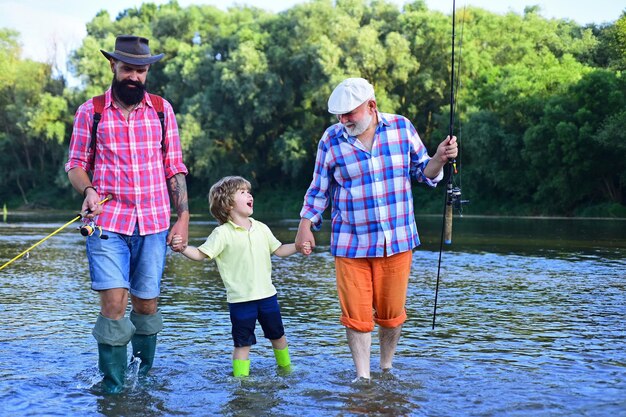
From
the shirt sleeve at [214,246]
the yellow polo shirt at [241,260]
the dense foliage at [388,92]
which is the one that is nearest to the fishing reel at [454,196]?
the yellow polo shirt at [241,260]

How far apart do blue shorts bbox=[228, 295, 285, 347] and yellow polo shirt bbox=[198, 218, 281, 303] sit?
0.19ft

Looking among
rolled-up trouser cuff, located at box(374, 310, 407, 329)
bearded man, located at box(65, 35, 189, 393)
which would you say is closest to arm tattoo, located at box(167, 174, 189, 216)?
bearded man, located at box(65, 35, 189, 393)

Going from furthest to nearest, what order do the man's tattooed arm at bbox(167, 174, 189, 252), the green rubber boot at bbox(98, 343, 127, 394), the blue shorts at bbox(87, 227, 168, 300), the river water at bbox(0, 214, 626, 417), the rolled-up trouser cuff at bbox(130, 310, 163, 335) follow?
the rolled-up trouser cuff at bbox(130, 310, 163, 335)
the man's tattooed arm at bbox(167, 174, 189, 252)
the green rubber boot at bbox(98, 343, 127, 394)
the blue shorts at bbox(87, 227, 168, 300)
the river water at bbox(0, 214, 626, 417)

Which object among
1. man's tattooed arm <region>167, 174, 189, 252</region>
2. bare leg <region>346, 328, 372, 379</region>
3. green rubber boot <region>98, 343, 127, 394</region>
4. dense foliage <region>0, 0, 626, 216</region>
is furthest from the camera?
dense foliage <region>0, 0, 626, 216</region>

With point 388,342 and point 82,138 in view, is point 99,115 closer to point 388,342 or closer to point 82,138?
point 82,138

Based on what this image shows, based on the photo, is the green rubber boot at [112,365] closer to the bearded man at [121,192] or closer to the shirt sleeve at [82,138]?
the bearded man at [121,192]

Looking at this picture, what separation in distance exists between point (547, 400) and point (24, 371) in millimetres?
3547

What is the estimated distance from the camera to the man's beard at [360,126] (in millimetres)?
6137

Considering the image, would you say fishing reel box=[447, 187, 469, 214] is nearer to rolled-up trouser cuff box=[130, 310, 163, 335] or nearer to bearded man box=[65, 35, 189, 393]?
bearded man box=[65, 35, 189, 393]

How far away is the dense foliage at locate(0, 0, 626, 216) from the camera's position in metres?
43.2

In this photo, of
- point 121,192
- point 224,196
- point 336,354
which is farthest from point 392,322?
point 121,192

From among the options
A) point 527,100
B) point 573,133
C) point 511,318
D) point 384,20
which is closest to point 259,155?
point 384,20

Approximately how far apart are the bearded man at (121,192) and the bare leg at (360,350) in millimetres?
1263

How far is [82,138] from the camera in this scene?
598 cm
